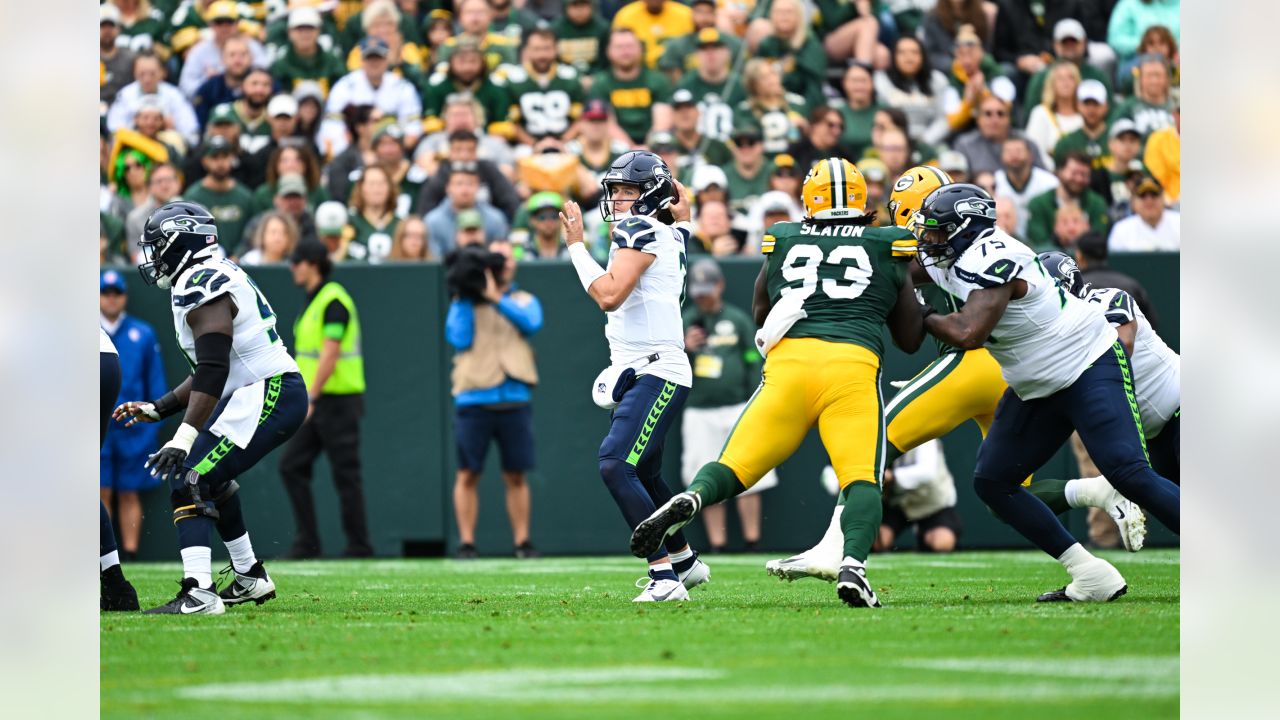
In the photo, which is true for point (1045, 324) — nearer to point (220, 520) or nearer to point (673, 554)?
point (673, 554)

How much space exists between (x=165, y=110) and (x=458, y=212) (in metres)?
3.24

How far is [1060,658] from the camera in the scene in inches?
212

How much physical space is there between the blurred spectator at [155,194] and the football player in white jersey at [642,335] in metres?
6.24

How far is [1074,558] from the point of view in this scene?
719 cm

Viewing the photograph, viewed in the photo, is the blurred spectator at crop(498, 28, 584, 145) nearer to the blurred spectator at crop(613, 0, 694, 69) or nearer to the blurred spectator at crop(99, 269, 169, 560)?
the blurred spectator at crop(613, 0, 694, 69)

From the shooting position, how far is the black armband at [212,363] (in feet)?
22.8

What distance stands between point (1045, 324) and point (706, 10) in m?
7.88

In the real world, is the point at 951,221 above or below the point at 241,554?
above

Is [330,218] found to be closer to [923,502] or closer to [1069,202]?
[923,502]

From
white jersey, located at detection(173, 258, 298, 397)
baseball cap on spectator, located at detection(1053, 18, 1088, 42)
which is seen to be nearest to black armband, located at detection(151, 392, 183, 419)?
white jersey, located at detection(173, 258, 298, 397)

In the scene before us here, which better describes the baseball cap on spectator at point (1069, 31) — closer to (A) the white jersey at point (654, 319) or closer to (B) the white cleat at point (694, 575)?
(A) the white jersey at point (654, 319)

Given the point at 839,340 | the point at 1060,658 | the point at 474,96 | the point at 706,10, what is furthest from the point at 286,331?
the point at 1060,658

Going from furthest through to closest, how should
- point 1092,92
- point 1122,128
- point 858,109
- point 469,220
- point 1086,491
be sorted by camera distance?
1. point 858,109
2. point 1092,92
3. point 1122,128
4. point 469,220
5. point 1086,491

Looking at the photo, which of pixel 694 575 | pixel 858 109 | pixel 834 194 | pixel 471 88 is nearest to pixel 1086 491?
pixel 694 575
